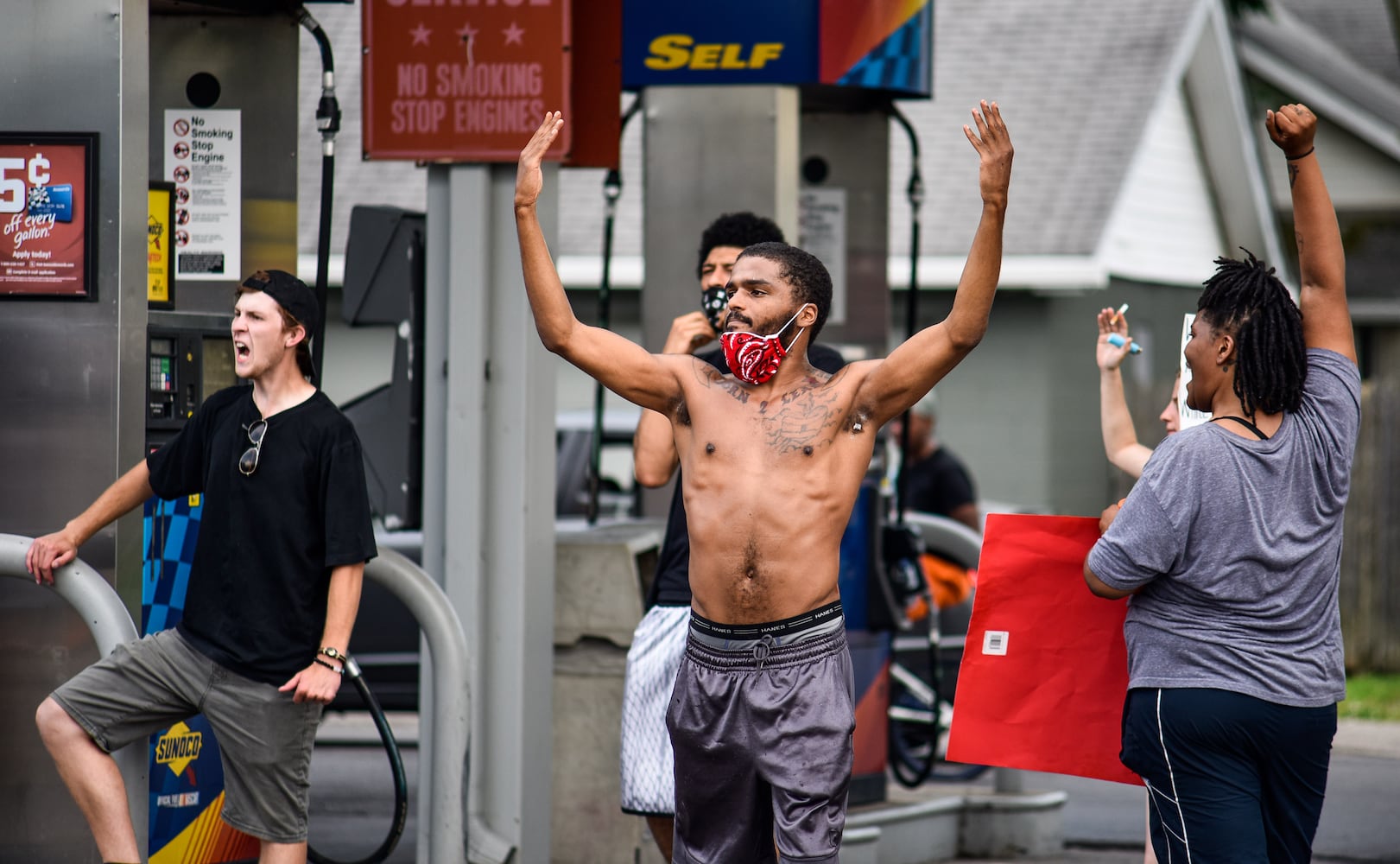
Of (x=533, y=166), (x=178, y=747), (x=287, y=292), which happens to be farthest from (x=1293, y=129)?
(x=178, y=747)

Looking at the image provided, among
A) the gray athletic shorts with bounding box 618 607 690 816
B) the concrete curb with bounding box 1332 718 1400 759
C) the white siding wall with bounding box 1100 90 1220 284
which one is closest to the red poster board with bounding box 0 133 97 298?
the gray athletic shorts with bounding box 618 607 690 816

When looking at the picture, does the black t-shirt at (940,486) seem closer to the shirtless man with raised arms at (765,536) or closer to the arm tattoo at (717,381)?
the arm tattoo at (717,381)

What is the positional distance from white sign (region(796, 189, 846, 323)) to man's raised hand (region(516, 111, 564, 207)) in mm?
4531

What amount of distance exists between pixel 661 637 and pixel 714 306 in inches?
39.5

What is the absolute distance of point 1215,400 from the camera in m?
4.17

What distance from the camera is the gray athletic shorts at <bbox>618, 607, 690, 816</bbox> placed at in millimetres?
5148

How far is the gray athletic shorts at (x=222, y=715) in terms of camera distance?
4.61m

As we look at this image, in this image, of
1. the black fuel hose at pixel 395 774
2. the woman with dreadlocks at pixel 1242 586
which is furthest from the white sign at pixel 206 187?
the woman with dreadlocks at pixel 1242 586

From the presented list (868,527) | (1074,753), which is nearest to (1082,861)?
(868,527)

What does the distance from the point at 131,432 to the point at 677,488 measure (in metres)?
1.59

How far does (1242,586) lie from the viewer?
3986mm

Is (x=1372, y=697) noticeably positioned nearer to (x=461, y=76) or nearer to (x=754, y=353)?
(x=461, y=76)

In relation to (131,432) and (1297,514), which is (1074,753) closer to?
(1297,514)

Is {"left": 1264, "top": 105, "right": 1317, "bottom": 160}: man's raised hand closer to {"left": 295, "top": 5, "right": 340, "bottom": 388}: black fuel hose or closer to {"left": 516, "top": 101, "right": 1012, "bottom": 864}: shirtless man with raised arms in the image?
{"left": 516, "top": 101, "right": 1012, "bottom": 864}: shirtless man with raised arms
